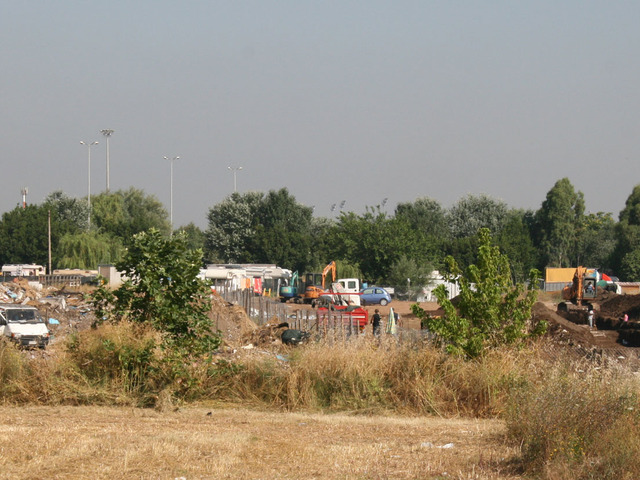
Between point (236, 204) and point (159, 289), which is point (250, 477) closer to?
point (159, 289)

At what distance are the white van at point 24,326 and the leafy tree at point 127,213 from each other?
56700 millimetres

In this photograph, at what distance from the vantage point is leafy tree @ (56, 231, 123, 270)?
76.4 metres

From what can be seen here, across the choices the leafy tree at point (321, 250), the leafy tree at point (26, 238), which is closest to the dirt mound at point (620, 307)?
the leafy tree at point (321, 250)

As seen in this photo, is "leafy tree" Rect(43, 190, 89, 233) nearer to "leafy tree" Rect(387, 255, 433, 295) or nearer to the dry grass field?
"leafy tree" Rect(387, 255, 433, 295)

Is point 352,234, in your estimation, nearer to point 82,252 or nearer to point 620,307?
point 82,252

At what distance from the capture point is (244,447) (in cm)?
879

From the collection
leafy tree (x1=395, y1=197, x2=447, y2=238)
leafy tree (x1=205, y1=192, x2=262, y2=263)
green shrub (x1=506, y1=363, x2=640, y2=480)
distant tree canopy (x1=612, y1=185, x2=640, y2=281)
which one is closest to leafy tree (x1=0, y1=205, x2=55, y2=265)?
leafy tree (x1=205, y1=192, x2=262, y2=263)

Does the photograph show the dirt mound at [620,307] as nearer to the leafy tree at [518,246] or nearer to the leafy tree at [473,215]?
the leafy tree at [518,246]

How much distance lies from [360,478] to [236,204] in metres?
90.6

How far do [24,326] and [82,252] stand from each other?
51517 millimetres

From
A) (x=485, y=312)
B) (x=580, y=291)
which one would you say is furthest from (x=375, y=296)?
(x=485, y=312)

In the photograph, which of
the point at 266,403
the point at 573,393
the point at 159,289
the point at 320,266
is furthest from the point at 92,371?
the point at 320,266

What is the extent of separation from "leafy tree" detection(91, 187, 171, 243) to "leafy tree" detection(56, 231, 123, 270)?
6.12 m

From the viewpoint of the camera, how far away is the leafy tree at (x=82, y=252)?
7644 centimetres
